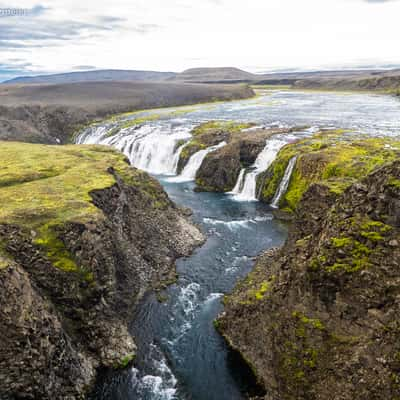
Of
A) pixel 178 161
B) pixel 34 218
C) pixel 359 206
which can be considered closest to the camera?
pixel 359 206

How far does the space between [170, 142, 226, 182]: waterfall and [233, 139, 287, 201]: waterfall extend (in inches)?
388

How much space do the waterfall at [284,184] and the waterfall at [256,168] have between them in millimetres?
3511

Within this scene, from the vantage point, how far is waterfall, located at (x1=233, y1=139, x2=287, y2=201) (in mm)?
54406

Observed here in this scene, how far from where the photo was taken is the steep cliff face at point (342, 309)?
1661 cm

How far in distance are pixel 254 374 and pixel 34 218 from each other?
17.2 m

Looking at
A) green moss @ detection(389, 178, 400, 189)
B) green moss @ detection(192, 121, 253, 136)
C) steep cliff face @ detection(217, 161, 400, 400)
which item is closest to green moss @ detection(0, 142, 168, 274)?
steep cliff face @ detection(217, 161, 400, 400)

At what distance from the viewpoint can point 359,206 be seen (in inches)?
747

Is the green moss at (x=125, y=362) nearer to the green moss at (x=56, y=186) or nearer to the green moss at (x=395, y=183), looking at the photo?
the green moss at (x=56, y=186)

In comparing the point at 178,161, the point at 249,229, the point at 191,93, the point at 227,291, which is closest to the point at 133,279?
the point at 227,291

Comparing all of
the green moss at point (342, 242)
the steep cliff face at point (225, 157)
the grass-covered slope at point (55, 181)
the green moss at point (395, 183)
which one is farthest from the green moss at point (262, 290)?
the steep cliff face at point (225, 157)

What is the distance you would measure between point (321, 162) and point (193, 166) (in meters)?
22.9

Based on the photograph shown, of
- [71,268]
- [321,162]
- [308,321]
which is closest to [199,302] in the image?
[71,268]

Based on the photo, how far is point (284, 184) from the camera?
51375 millimetres

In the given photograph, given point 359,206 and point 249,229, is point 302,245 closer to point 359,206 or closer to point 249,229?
point 359,206
